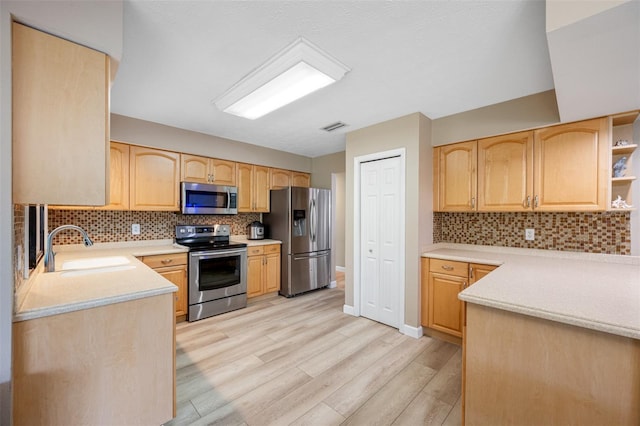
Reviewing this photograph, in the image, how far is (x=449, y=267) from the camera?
2.59 m

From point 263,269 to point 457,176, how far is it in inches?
111

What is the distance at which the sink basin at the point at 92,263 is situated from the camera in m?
1.95

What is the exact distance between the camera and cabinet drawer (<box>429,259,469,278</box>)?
98.0 inches

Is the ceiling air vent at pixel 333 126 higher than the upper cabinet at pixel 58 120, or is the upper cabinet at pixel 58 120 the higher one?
the ceiling air vent at pixel 333 126

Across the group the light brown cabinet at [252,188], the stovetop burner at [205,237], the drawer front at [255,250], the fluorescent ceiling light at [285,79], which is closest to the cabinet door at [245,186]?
the light brown cabinet at [252,188]

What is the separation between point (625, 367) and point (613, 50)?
1464 millimetres

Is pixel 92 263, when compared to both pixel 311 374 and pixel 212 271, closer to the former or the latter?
pixel 212 271

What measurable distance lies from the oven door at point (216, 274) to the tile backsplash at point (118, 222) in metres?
0.72

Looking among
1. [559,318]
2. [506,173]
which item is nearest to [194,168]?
[506,173]

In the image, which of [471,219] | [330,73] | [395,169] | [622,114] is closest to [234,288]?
[395,169]

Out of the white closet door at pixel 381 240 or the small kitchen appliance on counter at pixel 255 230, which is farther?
the small kitchen appliance on counter at pixel 255 230

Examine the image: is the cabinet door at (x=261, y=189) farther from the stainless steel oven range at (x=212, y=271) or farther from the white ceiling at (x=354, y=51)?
the white ceiling at (x=354, y=51)

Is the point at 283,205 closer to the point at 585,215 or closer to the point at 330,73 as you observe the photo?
the point at 330,73

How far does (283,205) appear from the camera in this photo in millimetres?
3994
